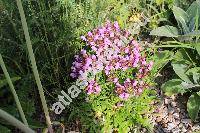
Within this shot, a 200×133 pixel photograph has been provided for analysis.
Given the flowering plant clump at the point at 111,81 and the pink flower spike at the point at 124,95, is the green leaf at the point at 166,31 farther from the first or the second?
the pink flower spike at the point at 124,95

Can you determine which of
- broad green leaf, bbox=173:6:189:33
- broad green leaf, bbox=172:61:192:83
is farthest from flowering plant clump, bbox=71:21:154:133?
broad green leaf, bbox=173:6:189:33

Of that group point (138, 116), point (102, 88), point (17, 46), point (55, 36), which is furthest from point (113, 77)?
point (17, 46)

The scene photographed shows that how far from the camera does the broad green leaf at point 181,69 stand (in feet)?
8.53

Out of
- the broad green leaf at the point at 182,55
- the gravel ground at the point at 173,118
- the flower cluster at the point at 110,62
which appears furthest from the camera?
the broad green leaf at the point at 182,55

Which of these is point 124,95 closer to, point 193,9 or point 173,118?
point 173,118

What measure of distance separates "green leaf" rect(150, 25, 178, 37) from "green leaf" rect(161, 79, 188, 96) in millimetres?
362

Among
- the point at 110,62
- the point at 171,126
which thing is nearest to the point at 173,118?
the point at 171,126

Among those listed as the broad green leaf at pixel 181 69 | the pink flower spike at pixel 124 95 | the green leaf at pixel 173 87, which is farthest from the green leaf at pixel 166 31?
the pink flower spike at pixel 124 95

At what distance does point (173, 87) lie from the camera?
2.57 metres

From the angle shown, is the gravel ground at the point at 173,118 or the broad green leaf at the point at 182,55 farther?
the broad green leaf at the point at 182,55

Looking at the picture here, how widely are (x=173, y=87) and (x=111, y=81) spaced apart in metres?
0.46

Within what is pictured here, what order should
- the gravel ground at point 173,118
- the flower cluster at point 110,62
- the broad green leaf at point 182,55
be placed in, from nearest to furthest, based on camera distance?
the flower cluster at point 110,62, the gravel ground at point 173,118, the broad green leaf at point 182,55

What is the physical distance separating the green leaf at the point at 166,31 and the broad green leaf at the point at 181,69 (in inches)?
8.9

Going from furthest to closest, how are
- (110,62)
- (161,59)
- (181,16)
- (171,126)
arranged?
1. (181,16)
2. (161,59)
3. (171,126)
4. (110,62)
